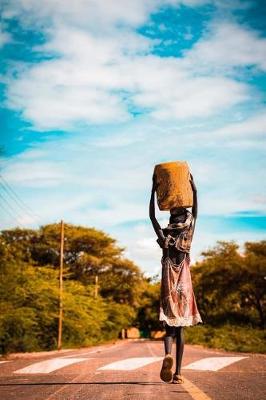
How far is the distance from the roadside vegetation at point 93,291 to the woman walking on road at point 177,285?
14.5 metres

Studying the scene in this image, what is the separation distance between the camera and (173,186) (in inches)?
189

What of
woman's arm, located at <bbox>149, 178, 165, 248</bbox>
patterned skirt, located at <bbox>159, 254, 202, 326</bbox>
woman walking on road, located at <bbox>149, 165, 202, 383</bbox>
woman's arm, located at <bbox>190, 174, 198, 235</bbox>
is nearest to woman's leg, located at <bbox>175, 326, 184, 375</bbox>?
woman walking on road, located at <bbox>149, 165, 202, 383</bbox>

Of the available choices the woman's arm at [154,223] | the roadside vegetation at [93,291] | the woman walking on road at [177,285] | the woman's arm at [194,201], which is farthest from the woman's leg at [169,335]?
the roadside vegetation at [93,291]

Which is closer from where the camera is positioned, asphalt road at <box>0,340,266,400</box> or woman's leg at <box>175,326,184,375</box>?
asphalt road at <box>0,340,266,400</box>

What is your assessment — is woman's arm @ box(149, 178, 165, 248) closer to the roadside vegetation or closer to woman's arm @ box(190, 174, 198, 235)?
woman's arm @ box(190, 174, 198, 235)

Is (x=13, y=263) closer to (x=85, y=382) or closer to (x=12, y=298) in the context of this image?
(x=12, y=298)

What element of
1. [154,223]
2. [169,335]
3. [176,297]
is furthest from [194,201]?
[169,335]

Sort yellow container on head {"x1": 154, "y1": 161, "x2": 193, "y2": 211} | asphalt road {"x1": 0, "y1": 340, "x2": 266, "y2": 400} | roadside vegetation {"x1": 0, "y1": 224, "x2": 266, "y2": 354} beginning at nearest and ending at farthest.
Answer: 1. asphalt road {"x1": 0, "y1": 340, "x2": 266, "y2": 400}
2. yellow container on head {"x1": 154, "y1": 161, "x2": 193, "y2": 211}
3. roadside vegetation {"x1": 0, "y1": 224, "x2": 266, "y2": 354}

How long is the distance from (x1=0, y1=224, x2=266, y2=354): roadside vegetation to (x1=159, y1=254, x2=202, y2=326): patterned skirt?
14.6 m

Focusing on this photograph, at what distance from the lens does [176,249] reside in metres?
4.57

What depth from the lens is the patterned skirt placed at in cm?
439

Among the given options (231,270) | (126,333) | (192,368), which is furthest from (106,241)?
(192,368)

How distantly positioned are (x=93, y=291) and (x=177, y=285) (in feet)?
108

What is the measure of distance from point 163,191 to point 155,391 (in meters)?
1.98
